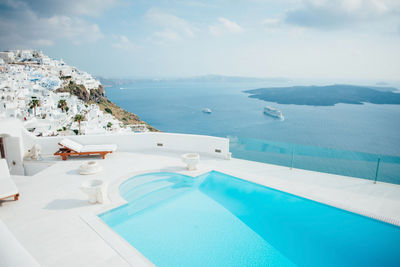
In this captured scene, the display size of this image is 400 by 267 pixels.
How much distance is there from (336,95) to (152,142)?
86722 millimetres

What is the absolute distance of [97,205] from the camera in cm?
481

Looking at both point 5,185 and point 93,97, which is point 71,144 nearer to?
point 5,185

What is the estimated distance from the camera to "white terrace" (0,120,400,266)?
356 centimetres

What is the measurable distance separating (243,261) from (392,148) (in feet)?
208

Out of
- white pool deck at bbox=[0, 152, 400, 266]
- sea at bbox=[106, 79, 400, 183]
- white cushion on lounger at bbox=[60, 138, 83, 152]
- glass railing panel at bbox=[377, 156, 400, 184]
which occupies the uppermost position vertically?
white cushion on lounger at bbox=[60, 138, 83, 152]

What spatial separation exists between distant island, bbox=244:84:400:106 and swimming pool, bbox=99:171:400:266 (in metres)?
86.0

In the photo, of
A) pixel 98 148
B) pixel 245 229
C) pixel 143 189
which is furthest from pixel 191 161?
pixel 98 148

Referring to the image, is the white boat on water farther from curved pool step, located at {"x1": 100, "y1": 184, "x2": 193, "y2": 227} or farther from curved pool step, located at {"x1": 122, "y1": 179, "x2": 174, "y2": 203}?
curved pool step, located at {"x1": 100, "y1": 184, "x2": 193, "y2": 227}

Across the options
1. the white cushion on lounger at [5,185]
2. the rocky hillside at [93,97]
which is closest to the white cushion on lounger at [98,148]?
the white cushion on lounger at [5,185]

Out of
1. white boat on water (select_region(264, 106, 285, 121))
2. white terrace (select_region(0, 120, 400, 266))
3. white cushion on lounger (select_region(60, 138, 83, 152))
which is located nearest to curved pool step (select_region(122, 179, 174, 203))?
white terrace (select_region(0, 120, 400, 266))

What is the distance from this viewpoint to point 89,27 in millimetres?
42844

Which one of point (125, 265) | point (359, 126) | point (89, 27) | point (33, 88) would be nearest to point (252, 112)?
point (359, 126)

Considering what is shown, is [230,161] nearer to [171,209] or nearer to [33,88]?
[171,209]

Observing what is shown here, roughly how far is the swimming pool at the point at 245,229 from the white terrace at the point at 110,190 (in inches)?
13.0
